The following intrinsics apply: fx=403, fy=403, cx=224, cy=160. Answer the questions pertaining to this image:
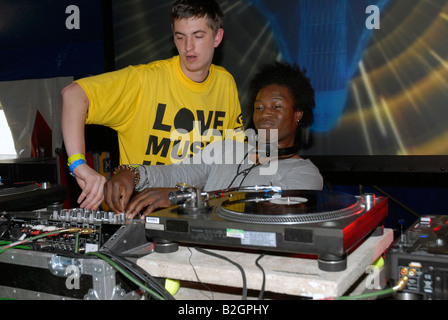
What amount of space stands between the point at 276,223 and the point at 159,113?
4.28 ft

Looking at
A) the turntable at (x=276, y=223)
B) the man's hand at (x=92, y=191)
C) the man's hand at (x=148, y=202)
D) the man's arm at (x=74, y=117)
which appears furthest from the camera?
the man's arm at (x=74, y=117)

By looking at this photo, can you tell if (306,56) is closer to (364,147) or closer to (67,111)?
(364,147)

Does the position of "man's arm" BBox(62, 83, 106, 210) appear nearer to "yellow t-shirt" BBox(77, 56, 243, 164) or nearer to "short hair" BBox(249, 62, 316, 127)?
"yellow t-shirt" BBox(77, 56, 243, 164)

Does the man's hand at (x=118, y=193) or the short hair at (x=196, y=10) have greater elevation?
the short hair at (x=196, y=10)

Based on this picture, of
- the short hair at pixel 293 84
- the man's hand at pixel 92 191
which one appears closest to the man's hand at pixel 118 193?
the man's hand at pixel 92 191

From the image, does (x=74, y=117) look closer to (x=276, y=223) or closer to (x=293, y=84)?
(x=293, y=84)

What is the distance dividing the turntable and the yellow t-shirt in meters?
0.98

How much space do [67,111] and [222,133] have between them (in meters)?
0.80

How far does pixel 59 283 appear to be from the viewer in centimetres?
98

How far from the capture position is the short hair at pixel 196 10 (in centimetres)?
189

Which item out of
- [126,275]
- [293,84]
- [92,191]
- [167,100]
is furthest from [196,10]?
[126,275]

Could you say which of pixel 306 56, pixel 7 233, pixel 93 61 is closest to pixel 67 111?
pixel 7 233

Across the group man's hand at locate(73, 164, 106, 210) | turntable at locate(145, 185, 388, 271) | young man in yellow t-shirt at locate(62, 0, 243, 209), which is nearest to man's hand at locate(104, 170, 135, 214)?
man's hand at locate(73, 164, 106, 210)

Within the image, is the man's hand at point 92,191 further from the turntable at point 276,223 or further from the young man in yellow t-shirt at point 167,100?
the turntable at point 276,223
